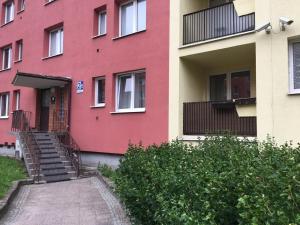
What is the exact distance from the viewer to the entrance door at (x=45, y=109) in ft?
62.8

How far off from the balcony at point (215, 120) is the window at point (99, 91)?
457 cm

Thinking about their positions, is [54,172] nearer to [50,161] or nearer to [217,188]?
[50,161]

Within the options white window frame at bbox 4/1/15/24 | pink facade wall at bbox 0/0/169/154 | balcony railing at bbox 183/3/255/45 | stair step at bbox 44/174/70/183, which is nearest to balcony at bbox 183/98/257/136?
pink facade wall at bbox 0/0/169/154

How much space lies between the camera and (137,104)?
1389 cm

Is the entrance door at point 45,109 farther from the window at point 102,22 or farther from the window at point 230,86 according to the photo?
the window at point 230,86

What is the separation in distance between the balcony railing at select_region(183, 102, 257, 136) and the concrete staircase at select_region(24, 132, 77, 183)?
191 inches

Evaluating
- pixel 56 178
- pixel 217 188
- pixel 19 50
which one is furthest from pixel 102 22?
pixel 217 188

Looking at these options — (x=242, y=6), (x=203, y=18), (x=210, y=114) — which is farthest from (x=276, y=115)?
(x=203, y=18)

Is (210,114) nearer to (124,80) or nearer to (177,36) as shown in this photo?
(177,36)

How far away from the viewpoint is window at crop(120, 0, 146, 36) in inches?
559

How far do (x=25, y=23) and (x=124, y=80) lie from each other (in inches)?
377

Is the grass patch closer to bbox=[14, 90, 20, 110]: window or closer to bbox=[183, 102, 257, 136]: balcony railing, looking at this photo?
bbox=[183, 102, 257, 136]: balcony railing

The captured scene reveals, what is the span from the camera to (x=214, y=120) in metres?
11.4

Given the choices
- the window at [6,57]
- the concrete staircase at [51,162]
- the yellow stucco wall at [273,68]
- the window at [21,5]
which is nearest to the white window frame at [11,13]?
the window at [21,5]
